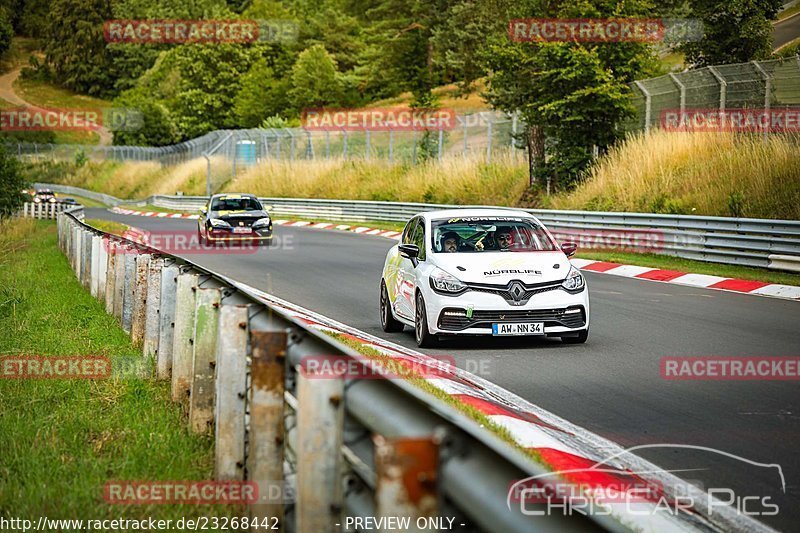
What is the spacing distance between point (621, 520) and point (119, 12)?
620 feet

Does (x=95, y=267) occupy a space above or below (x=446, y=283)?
below

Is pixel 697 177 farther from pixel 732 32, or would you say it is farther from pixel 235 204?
pixel 732 32

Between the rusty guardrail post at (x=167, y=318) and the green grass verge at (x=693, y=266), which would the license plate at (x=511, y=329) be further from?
the green grass verge at (x=693, y=266)

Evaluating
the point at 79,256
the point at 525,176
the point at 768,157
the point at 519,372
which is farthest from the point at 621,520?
the point at 525,176

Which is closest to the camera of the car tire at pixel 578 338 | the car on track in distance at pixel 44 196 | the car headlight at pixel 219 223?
the car tire at pixel 578 338

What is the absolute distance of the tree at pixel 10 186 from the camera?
43.7 metres

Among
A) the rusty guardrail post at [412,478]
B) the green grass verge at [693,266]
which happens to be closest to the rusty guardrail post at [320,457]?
the rusty guardrail post at [412,478]

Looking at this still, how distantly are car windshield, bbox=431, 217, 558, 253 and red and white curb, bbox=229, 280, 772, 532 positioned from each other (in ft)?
5.49

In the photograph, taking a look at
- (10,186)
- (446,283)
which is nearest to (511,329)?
(446,283)

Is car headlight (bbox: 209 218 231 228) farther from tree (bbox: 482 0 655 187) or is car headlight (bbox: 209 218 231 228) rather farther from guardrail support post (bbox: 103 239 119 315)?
guardrail support post (bbox: 103 239 119 315)

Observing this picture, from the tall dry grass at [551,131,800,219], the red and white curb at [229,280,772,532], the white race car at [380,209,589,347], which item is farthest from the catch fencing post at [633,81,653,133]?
the red and white curb at [229,280,772,532]

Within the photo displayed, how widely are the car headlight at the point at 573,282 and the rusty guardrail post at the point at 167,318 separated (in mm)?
4819

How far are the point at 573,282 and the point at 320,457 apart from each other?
328 inches

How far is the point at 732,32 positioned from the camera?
5794 centimetres
